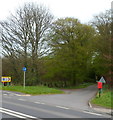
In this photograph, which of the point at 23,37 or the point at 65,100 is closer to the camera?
the point at 65,100

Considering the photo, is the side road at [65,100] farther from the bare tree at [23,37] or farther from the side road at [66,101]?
the bare tree at [23,37]

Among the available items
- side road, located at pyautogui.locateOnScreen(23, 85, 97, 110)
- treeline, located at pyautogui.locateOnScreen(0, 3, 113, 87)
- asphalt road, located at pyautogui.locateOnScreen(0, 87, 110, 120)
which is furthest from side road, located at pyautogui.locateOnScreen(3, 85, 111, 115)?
treeline, located at pyautogui.locateOnScreen(0, 3, 113, 87)

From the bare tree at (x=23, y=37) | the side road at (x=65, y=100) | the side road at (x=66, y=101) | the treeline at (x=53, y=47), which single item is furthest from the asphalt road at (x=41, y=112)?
the bare tree at (x=23, y=37)

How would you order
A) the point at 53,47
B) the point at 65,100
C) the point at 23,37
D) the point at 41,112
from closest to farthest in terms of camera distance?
the point at 41,112 → the point at 65,100 → the point at 23,37 → the point at 53,47

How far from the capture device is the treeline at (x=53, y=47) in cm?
3200

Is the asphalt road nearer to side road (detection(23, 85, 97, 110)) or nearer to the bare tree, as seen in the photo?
side road (detection(23, 85, 97, 110))

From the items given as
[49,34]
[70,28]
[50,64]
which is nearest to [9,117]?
[49,34]

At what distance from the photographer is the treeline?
105 ft

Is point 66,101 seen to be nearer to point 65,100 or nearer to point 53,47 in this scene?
point 65,100

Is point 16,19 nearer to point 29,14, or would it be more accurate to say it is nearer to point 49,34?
point 29,14

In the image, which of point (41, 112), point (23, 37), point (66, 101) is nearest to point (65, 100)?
point (66, 101)

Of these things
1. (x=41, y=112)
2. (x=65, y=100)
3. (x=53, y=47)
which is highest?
(x=53, y=47)

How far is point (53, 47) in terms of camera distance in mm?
38344

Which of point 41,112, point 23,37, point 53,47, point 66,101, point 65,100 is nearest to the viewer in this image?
point 41,112
